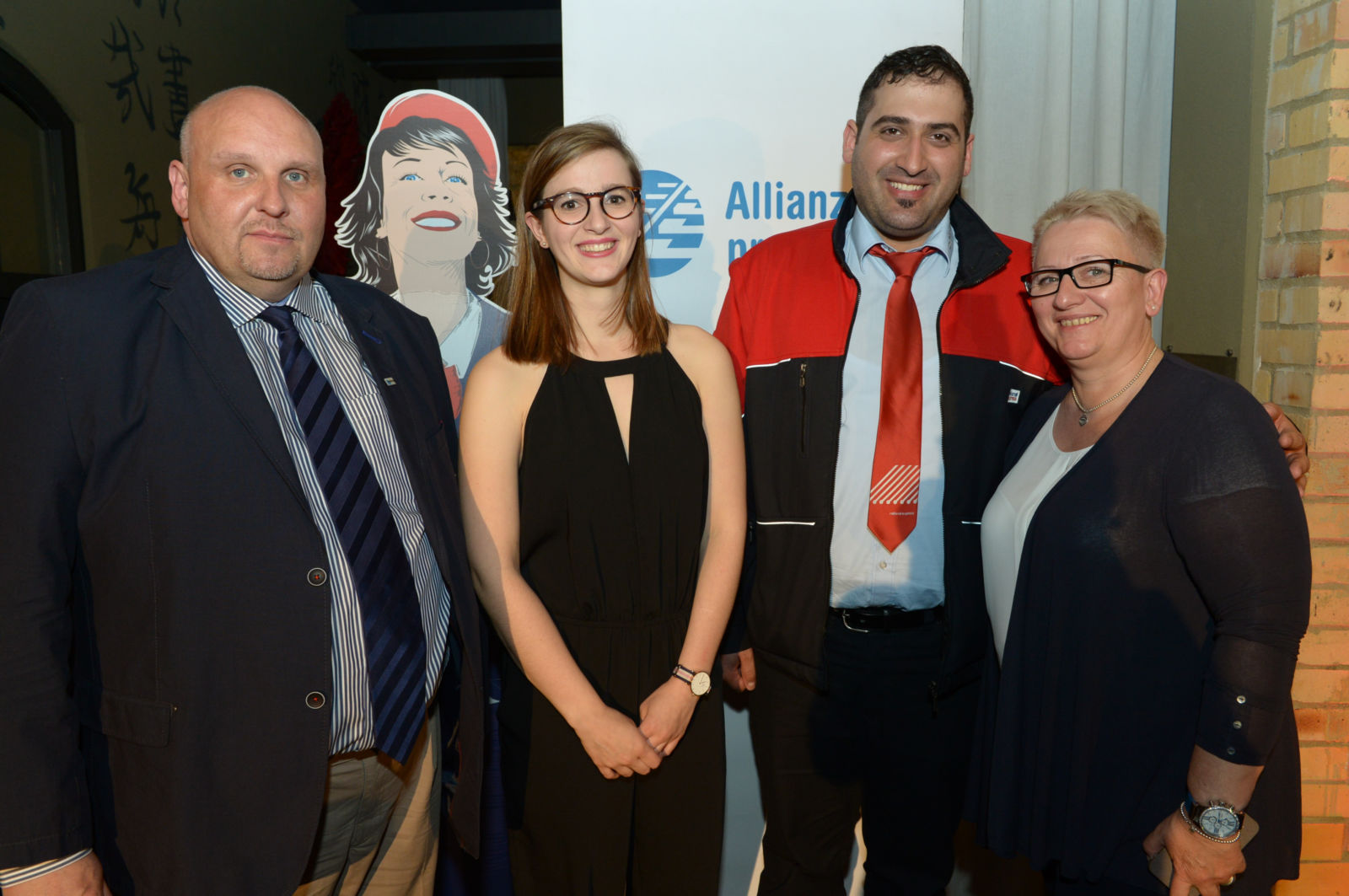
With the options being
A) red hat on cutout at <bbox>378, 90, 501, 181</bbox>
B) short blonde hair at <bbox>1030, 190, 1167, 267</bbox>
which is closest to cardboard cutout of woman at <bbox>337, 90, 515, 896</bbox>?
red hat on cutout at <bbox>378, 90, 501, 181</bbox>

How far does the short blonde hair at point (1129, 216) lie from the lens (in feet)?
5.71

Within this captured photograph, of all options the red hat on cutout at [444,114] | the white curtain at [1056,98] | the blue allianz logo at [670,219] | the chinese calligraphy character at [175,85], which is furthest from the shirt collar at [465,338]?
the chinese calligraphy character at [175,85]

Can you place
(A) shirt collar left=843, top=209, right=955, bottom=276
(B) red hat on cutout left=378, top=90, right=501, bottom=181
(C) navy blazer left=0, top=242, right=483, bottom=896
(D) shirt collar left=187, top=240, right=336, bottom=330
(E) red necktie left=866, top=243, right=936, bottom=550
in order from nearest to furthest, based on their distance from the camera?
1. (C) navy blazer left=0, top=242, right=483, bottom=896
2. (D) shirt collar left=187, top=240, right=336, bottom=330
3. (E) red necktie left=866, top=243, right=936, bottom=550
4. (A) shirt collar left=843, top=209, right=955, bottom=276
5. (B) red hat on cutout left=378, top=90, right=501, bottom=181

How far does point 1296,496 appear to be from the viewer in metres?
1.53

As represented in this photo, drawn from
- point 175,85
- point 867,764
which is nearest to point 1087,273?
point 867,764

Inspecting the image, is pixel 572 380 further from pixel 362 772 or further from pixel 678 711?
pixel 362 772

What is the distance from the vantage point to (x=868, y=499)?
6.94 feet

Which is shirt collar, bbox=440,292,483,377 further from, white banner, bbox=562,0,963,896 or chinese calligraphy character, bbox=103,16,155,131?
chinese calligraphy character, bbox=103,16,155,131

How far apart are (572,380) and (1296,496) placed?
53.5 inches

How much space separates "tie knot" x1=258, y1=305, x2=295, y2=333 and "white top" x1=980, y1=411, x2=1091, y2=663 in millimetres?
1471

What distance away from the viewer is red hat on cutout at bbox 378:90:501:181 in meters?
2.48

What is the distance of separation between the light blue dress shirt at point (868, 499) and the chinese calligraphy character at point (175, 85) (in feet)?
14.3

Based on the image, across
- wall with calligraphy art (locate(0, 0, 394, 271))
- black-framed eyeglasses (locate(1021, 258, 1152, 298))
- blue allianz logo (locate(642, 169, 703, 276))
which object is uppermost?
wall with calligraphy art (locate(0, 0, 394, 271))

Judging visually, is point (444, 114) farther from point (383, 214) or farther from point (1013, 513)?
point (1013, 513)
